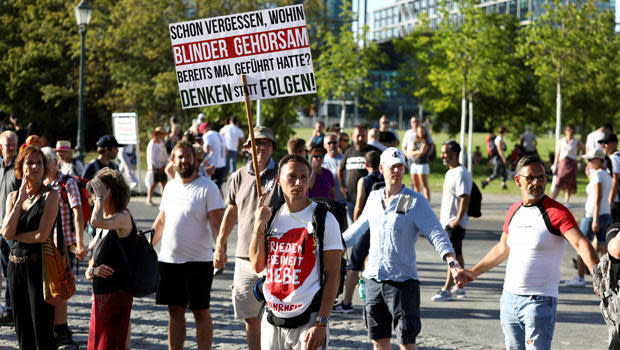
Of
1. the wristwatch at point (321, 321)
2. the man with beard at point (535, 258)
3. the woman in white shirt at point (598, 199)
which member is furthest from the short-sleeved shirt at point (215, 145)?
the wristwatch at point (321, 321)

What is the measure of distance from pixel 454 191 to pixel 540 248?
13.1ft

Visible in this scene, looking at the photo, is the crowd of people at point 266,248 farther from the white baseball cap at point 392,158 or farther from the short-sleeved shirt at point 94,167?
the short-sleeved shirt at point 94,167

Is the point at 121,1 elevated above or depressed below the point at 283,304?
above

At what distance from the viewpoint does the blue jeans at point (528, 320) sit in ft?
16.3

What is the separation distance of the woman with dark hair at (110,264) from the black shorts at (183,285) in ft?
1.83

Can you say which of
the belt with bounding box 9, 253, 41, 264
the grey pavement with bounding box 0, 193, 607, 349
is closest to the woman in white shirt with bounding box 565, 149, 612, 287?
the grey pavement with bounding box 0, 193, 607, 349

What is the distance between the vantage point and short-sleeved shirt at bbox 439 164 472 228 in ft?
29.2

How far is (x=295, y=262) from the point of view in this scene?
4441 millimetres

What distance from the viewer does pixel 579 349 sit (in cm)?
704

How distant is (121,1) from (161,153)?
19.6 meters

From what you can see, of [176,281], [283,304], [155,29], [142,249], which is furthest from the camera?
[155,29]

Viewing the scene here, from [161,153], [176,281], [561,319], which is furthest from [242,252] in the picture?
[161,153]

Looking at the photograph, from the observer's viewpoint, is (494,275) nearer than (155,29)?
Yes

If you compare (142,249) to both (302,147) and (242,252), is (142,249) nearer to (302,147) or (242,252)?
(242,252)
